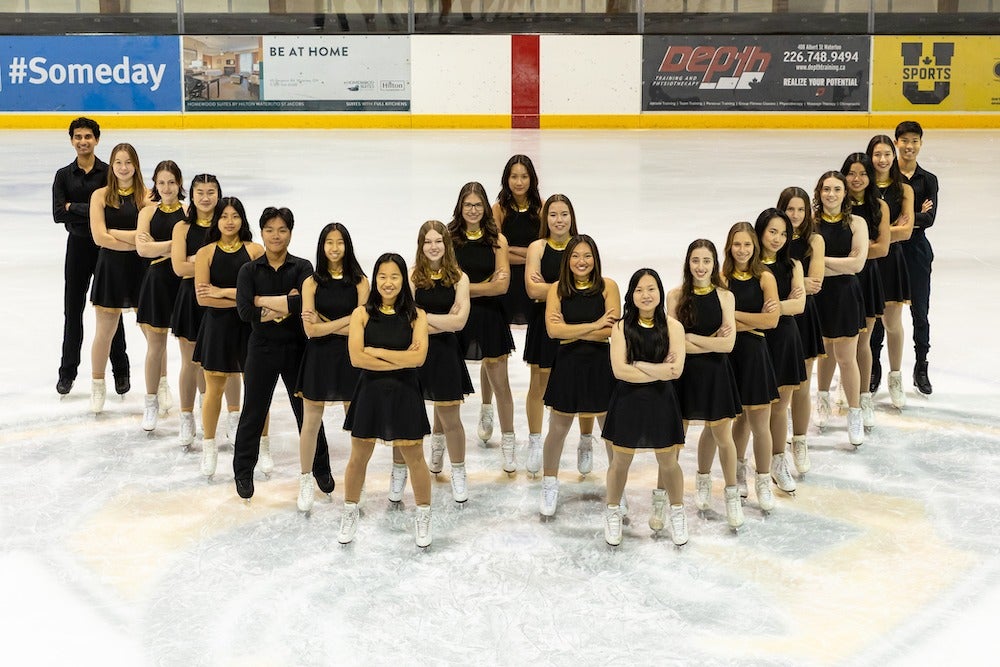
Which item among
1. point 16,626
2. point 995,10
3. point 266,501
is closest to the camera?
point 16,626

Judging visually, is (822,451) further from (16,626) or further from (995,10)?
(995,10)

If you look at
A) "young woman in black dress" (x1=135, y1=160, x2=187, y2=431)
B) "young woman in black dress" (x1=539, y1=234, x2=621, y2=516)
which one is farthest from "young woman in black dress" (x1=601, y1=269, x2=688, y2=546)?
"young woman in black dress" (x1=135, y1=160, x2=187, y2=431)

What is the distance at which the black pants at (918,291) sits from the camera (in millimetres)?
6832

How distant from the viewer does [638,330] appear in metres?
4.61

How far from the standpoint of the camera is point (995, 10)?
65.5ft

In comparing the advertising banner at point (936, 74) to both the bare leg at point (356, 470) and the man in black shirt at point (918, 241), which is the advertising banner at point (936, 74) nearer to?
the man in black shirt at point (918, 241)

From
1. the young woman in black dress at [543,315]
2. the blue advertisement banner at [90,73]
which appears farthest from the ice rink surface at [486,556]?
the blue advertisement banner at [90,73]

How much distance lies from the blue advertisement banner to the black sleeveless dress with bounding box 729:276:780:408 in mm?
16350

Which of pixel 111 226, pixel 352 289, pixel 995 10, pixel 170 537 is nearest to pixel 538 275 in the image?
pixel 352 289

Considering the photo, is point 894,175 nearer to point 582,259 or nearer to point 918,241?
point 918,241

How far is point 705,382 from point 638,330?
0.41m

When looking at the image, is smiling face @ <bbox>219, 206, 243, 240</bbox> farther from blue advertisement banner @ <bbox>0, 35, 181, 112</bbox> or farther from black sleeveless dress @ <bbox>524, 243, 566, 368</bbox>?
blue advertisement banner @ <bbox>0, 35, 181, 112</bbox>

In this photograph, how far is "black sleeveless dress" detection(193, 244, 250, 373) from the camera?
17.6 ft

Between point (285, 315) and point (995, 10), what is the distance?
59.2 feet
